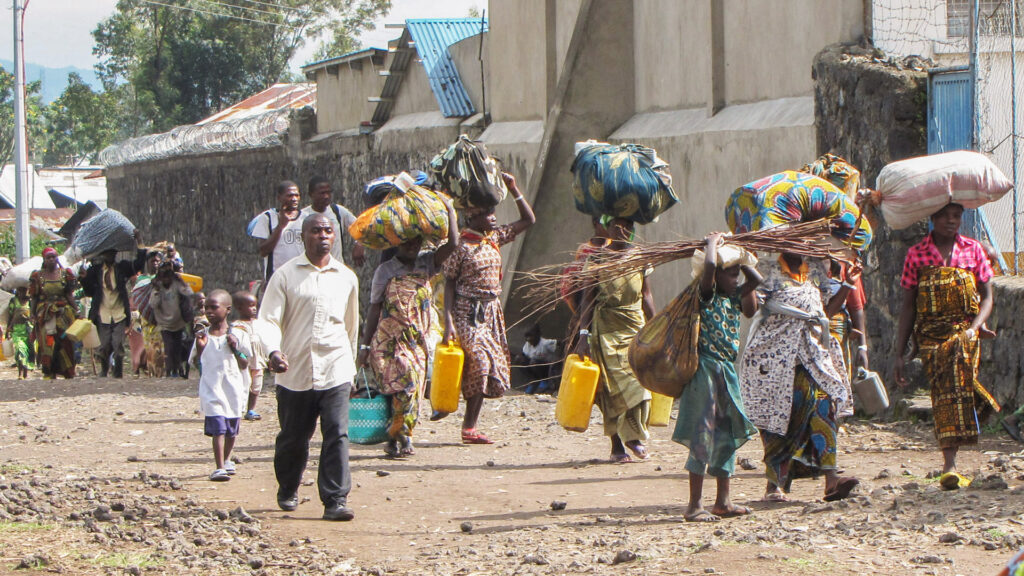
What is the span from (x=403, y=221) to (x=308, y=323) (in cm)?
166

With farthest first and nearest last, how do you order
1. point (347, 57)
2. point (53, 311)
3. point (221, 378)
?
point (347, 57) → point (53, 311) → point (221, 378)

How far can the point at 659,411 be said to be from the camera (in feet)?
25.1

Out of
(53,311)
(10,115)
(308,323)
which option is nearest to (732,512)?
(308,323)

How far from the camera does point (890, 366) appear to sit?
8.93m

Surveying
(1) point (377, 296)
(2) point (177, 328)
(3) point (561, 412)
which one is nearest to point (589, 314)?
(3) point (561, 412)

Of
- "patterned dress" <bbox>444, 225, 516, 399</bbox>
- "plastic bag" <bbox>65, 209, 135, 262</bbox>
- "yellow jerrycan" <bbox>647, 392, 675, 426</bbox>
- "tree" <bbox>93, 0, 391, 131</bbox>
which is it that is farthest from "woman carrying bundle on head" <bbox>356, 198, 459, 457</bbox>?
"tree" <bbox>93, 0, 391, 131</bbox>

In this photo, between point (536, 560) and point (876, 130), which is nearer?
point (536, 560)

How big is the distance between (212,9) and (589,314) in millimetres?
38218

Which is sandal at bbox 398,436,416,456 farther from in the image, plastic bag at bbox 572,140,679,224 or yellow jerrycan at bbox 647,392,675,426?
plastic bag at bbox 572,140,679,224

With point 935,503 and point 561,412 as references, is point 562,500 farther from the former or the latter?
point 935,503

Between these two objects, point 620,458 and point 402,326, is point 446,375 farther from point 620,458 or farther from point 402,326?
point 620,458

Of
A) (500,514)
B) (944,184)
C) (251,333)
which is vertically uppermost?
(944,184)

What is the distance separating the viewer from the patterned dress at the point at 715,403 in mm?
5633

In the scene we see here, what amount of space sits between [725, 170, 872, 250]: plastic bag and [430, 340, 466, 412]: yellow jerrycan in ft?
7.74
